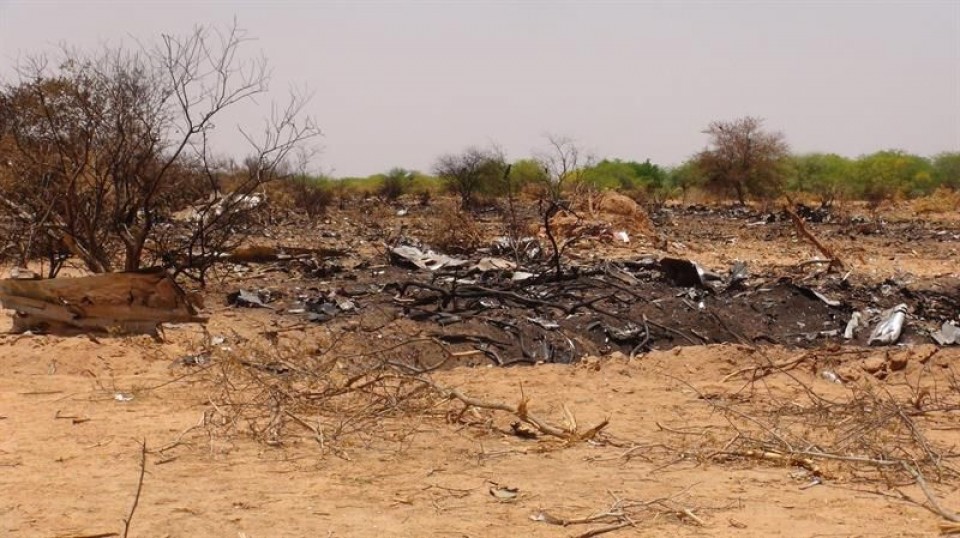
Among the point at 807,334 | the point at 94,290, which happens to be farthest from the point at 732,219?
the point at 94,290

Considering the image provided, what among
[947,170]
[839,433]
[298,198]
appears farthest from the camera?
[947,170]

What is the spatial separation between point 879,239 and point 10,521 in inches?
775

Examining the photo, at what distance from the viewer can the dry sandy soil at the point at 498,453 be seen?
412 centimetres

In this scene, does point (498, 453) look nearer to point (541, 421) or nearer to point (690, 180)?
point (541, 421)

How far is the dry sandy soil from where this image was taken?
4117 mm

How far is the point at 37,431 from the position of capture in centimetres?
562

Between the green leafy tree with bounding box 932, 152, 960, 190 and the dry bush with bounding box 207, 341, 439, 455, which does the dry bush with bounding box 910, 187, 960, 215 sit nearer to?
the green leafy tree with bounding box 932, 152, 960, 190

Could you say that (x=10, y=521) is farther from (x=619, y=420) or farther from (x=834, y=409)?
(x=834, y=409)

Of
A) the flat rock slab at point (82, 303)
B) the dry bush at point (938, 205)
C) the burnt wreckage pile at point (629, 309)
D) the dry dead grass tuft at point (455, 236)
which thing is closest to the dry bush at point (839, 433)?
the burnt wreckage pile at point (629, 309)

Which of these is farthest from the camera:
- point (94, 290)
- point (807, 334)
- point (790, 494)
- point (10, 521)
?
point (807, 334)

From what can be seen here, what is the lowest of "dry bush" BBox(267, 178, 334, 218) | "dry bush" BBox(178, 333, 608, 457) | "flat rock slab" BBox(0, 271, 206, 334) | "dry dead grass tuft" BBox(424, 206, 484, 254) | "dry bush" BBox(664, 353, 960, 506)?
"dry bush" BBox(664, 353, 960, 506)

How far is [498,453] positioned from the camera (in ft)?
17.4

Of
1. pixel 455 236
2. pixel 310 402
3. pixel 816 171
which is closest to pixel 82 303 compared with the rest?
pixel 310 402

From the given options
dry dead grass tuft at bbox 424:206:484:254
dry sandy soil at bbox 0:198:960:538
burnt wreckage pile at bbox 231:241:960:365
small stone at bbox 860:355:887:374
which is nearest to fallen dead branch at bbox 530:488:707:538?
dry sandy soil at bbox 0:198:960:538
